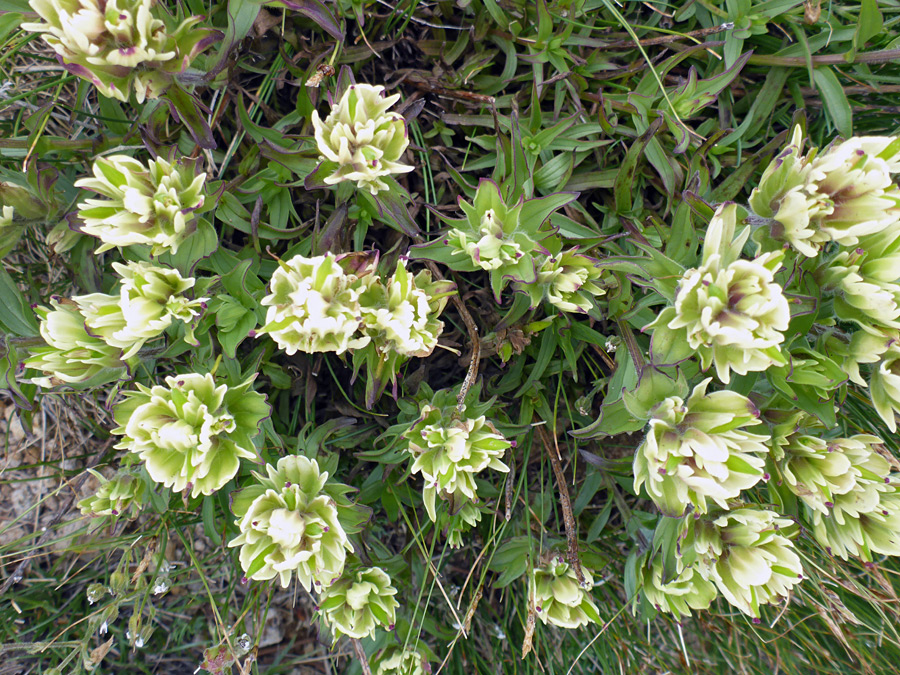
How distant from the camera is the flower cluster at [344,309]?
6.39 ft

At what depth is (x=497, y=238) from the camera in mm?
2285

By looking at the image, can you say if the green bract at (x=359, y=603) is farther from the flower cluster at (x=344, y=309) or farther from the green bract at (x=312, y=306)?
the green bract at (x=312, y=306)

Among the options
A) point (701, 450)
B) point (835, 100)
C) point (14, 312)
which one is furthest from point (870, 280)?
point (14, 312)

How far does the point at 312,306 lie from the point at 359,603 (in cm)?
139

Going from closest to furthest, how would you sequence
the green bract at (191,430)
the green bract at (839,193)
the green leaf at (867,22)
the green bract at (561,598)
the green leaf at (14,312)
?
Result: the green bract at (839,193) → the green bract at (191,430) → the green leaf at (14,312) → the green leaf at (867,22) → the green bract at (561,598)

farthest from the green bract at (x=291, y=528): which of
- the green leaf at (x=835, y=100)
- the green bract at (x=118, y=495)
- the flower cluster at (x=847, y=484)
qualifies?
the green leaf at (x=835, y=100)

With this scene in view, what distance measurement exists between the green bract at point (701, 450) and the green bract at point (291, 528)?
119 centimetres

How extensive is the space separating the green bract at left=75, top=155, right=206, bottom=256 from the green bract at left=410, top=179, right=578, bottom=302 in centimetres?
86

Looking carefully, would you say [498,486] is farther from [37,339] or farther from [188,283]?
[37,339]

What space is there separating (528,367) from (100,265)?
2.20 m

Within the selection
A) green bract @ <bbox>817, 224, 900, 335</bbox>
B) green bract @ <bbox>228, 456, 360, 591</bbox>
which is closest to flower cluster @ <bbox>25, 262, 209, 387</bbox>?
green bract @ <bbox>228, 456, 360, 591</bbox>

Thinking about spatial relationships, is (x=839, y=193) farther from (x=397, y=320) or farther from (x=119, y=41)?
(x=119, y=41)

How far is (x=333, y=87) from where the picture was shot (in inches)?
115

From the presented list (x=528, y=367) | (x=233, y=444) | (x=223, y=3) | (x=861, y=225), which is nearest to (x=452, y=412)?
(x=528, y=367)
